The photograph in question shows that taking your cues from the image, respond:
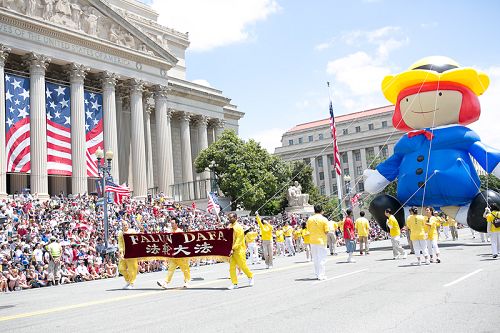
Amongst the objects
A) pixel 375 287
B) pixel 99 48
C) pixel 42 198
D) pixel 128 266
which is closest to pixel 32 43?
pixel 99 48

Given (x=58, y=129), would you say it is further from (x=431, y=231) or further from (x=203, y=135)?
(x=431, y=231)

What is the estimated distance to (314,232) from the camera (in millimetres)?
12523

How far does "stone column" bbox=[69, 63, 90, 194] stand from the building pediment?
3.26 metres

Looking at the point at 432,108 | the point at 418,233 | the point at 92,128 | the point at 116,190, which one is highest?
the point at 92,128

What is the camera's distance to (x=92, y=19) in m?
36.4

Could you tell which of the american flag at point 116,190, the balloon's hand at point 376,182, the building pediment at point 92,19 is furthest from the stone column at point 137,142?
the balloon's hand at point 376,182

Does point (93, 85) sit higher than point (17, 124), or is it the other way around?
point (93, 85)

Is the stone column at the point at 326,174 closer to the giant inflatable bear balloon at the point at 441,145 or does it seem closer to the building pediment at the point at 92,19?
the building pediment at the point at 92,19

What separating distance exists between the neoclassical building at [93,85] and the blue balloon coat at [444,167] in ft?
75.0

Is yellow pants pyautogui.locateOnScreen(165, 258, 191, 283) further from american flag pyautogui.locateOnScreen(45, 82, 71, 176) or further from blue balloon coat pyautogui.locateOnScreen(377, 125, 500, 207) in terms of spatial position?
american flag pyautogui.locateOnScreen(45, 82, 71, 176)

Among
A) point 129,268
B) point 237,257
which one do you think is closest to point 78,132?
point 129,268

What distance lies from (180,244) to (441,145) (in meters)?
12.4

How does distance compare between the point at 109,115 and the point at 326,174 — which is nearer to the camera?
the point at 109,115

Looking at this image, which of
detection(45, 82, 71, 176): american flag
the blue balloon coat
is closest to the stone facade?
detection(45, 82, 71, 176): american flag
